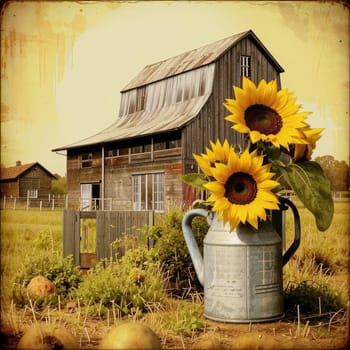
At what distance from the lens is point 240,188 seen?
9.86 ft

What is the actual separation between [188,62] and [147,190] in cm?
208

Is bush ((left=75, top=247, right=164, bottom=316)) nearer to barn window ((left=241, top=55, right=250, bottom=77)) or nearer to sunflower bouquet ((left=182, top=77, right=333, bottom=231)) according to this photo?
sunflower bouquet ((left=182, top=77, right=333, bottom=231))

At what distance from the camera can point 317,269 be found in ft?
16.9

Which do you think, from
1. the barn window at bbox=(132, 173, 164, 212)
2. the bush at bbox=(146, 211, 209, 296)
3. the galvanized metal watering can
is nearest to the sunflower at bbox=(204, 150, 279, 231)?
the galvanized metal watering can

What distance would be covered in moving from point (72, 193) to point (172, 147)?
5.87ft

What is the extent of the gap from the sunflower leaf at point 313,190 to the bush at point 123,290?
1111 mm

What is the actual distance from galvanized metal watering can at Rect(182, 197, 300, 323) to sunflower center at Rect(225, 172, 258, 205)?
0.59 feet

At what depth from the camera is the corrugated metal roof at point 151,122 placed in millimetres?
7652

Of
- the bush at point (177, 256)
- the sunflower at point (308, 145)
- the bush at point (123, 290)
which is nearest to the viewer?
the sunflower at point (308, 145)

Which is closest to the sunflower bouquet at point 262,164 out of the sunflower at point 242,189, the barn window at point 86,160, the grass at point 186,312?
the sunflower at point 242,189

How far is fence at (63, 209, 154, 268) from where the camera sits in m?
4.86

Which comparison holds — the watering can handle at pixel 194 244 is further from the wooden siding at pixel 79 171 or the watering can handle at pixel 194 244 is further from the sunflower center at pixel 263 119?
the wooden siding at pixel 79 171

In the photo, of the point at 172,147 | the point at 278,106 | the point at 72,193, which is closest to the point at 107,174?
the point at 72,193

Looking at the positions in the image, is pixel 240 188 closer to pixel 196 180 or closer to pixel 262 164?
pixel 262 164
